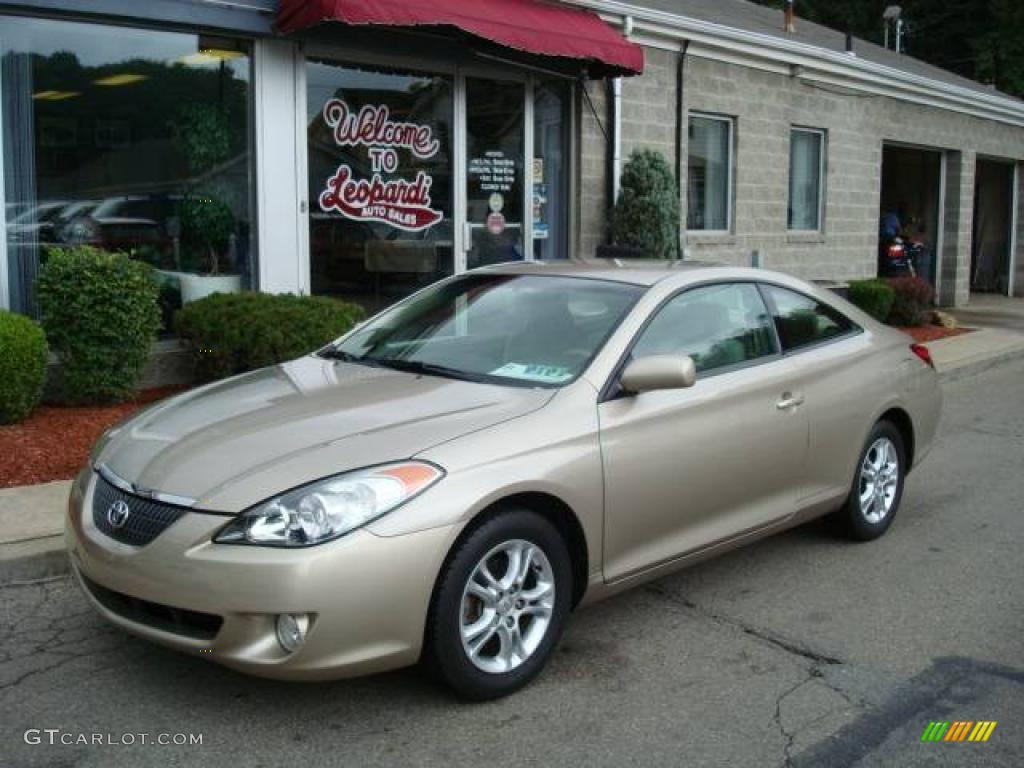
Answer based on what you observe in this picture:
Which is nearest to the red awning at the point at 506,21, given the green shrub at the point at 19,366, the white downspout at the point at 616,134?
the white downspout at the point at 616,134

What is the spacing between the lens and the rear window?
534 cm

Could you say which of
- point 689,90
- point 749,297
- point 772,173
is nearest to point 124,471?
point 749,297

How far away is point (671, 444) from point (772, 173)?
11.2 m

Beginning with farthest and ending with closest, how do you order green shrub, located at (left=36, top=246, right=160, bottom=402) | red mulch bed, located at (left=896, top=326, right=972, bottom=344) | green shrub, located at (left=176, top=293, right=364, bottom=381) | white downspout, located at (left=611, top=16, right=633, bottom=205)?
red mulch bed, located at (left=896, top=326, right=972, bottom=344) → white downspout, located at (left=611, top=16, right=633, bottom=205) → green shrub, located at (left=176, top=293, right=364, bottom=381) → green shrub, located at (left=36, top=246, right=160, bottom=402)

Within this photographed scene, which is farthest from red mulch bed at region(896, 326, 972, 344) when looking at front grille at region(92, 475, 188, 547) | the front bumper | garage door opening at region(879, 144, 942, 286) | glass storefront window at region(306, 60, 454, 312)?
front grille at region(92, 475, 188, 547)

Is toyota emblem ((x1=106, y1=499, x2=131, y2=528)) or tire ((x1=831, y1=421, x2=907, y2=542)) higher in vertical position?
toyota emblem ((x1=106, y1=499, x2=131, y2=528))

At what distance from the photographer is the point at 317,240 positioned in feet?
32.8

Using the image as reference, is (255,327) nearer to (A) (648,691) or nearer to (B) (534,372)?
(B) (534,372)

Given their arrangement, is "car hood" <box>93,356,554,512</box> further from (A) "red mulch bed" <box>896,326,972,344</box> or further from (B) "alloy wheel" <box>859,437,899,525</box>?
(A) "red mulch bed" <box>896,326,972,344</box>

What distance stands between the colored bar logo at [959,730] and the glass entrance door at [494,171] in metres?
8.09

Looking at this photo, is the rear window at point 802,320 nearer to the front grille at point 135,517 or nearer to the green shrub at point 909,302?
the front grille at point 135,517

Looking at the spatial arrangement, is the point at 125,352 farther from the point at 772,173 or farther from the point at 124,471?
the point at 772,173

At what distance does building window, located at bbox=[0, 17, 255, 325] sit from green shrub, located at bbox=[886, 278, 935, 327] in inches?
380

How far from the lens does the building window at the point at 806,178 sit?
15609 mm
